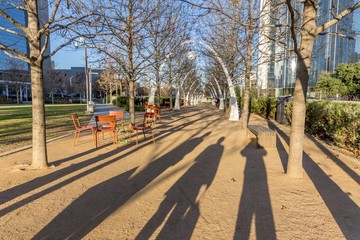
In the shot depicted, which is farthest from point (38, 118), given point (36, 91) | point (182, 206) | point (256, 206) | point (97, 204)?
point (256, 206)

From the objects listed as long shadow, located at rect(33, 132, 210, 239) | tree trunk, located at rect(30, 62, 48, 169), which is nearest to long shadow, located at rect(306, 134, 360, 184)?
long shadow, located at rect(33, 132, 210, 239)

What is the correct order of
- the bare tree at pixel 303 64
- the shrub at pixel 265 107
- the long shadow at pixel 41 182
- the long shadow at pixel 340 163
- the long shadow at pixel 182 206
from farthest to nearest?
the shrub at pixel 265 107
the long shadow at pixel 340 163
the bare tree at pixel 303 64
the long shadow at pixel 41 182
the long shadow at pixel 182 206

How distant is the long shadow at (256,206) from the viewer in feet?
9.95

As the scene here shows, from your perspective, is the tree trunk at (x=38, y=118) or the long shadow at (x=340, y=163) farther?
the tree trunk at (x=38, y=118)

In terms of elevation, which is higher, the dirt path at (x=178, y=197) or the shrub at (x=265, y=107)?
the shrub at (x=265, y=107)

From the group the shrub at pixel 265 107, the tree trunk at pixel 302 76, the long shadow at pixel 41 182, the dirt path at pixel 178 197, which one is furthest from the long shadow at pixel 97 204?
the shrub at pixel 265 107

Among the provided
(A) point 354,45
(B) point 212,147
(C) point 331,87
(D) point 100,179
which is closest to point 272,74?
(A) point 354,45

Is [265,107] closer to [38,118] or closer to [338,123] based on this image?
[338,123]

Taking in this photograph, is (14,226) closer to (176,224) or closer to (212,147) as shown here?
(176,224)

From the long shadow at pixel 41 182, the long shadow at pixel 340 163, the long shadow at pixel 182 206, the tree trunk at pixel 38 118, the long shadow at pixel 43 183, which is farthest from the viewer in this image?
the tree trunk at pixel 38 118

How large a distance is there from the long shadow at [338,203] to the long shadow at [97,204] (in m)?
2.83

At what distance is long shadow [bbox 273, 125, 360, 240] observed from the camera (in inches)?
122

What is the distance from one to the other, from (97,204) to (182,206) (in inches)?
47.7

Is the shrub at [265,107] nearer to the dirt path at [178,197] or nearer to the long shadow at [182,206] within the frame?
the dirt path at [178,197]
